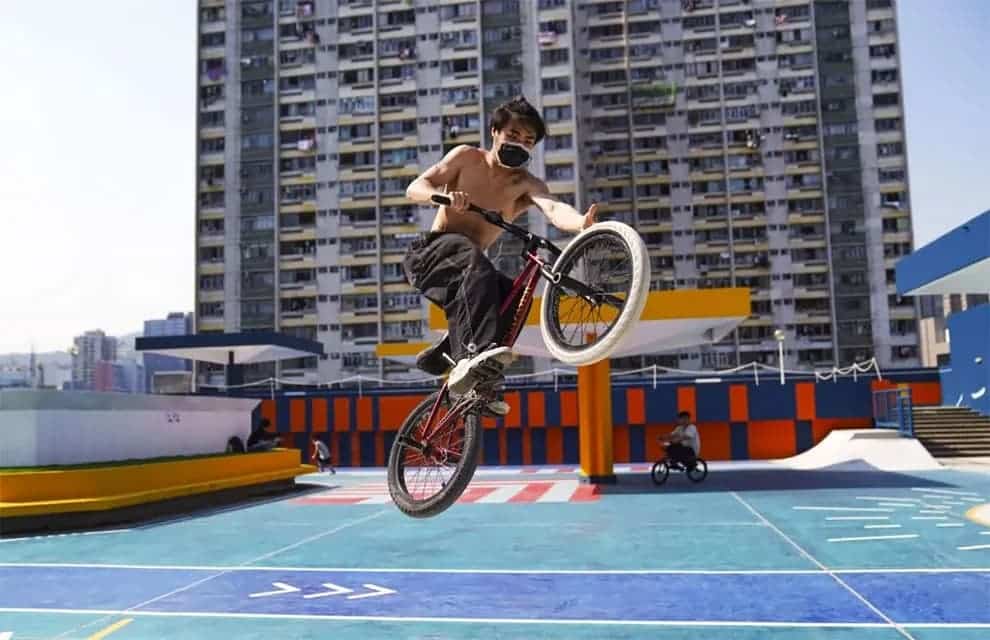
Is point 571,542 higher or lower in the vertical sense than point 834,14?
lower

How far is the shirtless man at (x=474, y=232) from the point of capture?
4.53m

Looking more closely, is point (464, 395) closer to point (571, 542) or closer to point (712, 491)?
point (571, 542)

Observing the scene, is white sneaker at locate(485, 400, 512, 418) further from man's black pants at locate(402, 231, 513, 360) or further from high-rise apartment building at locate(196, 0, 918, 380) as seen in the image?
high-rise apartment building at locate(196, 0, 918, 380)

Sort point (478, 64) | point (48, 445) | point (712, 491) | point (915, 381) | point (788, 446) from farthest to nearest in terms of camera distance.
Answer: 1. point (478, 64)
2. point (915, 381)
3. point (788, 446)
4. point (712, 491)
5. point (48, 445)

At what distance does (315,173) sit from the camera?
9581cm

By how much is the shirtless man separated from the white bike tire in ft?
0.48

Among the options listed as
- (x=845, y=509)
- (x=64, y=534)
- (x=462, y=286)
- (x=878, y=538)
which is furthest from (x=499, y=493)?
(x=462, y=286)

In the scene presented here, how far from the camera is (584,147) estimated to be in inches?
3905

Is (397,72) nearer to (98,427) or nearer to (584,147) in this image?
(584,147)

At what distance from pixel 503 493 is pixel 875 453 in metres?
17.2

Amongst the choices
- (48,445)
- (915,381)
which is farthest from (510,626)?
(915,381)

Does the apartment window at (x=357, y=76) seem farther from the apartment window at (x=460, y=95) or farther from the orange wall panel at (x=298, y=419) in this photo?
the orange wall panel at (x=298, y=419)

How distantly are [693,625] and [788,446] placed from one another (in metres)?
33.0

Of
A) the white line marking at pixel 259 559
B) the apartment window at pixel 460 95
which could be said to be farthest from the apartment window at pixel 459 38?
the white line marking at pixel 259 559
